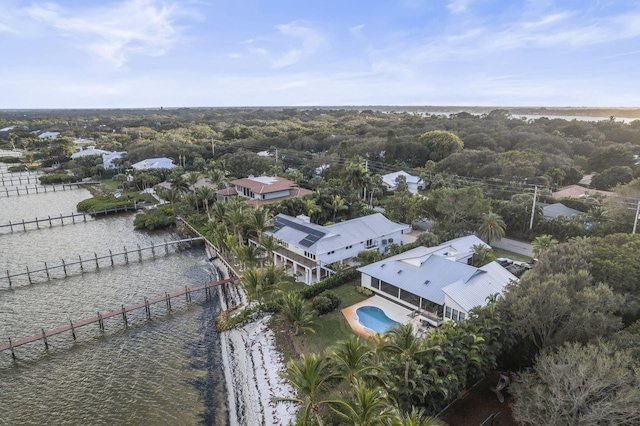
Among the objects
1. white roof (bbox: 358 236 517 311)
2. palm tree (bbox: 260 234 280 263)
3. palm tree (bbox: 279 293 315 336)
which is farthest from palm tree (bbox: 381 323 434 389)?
palm tree (bbox: 260 234 280 263)

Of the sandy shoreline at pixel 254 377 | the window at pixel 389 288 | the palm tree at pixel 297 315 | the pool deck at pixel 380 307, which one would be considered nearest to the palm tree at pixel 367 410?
the sandy shoreline at pixel 254 377

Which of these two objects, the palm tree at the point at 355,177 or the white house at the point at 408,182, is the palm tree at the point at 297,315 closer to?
the palm tree at the point at 355,177

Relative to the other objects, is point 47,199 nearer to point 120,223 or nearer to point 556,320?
point 120,223

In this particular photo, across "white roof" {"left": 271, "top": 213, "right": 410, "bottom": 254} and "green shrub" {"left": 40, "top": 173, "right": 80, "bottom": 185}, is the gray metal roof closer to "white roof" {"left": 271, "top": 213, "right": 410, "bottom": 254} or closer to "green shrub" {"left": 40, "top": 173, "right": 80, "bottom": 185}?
"white roof" {"left": 271, "top": 213, "right": 410, "bottom": 254}

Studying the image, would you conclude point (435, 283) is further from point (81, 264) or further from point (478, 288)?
point (81, 264)

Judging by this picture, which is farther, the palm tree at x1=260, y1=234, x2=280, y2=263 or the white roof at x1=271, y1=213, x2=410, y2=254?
the white roof at x1=271, y1=213, x2=410, y2=254

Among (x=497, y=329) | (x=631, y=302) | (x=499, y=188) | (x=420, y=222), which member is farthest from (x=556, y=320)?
(x=499, y=188)

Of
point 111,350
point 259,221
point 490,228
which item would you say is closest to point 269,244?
point 259,221
